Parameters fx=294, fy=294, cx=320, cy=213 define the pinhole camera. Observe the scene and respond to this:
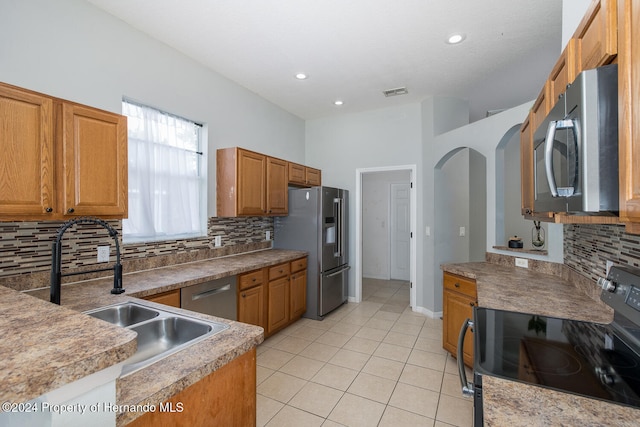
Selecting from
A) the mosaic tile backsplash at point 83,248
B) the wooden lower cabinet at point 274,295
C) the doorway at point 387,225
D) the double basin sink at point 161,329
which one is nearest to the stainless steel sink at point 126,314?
the double basin sink at point 161,329

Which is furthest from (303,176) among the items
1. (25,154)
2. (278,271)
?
(25,154)

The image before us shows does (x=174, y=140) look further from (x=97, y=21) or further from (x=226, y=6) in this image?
(x=226, y=6)

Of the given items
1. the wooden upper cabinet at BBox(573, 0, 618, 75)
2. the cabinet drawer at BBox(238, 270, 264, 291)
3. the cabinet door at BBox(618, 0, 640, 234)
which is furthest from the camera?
the cabinet drawer at BBox(238, 270, 264, 291)

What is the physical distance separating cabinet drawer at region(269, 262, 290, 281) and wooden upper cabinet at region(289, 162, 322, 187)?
1.24 metres

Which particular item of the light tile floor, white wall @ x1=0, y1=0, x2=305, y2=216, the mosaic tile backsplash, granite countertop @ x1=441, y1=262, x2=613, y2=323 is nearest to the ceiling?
white wall @ x1=0, y1=0, x2=305, y2=216

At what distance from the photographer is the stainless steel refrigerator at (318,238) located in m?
3.92

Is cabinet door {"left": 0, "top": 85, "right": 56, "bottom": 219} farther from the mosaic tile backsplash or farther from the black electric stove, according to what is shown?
the black electric stove

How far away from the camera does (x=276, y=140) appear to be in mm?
4379

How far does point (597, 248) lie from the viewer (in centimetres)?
177

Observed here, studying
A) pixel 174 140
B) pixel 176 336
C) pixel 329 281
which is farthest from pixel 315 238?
pixel 176 336

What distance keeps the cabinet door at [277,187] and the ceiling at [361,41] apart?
99 centimetres

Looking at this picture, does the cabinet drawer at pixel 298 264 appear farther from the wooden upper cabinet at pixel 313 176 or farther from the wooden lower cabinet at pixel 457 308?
the wooden lower cabinet at pixel 457 308

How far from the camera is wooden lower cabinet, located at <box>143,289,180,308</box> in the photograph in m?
2.08

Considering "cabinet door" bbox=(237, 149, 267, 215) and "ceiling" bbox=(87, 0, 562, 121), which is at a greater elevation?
"ceiling" bbox=(87, 0, 562, 121)
